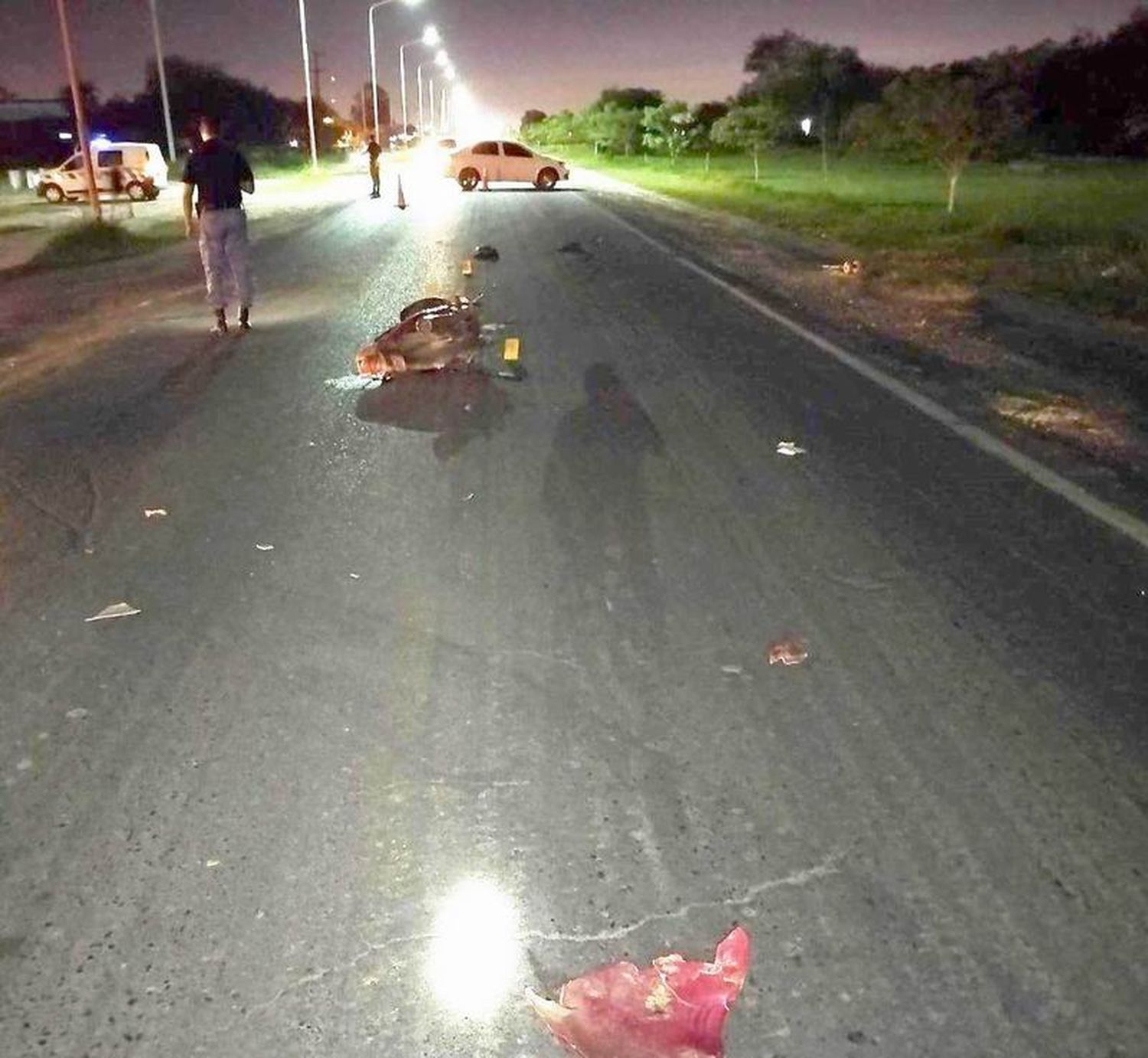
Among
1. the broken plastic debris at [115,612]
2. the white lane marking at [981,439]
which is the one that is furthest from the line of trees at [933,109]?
the broken plastic debris at [115,612]

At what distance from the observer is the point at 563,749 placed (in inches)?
166

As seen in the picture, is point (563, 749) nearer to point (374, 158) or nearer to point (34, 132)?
point (374, 158)

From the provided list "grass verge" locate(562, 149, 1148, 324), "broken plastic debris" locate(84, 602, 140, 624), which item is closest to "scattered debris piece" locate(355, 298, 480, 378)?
"broken plastic debris" locate(84, 602, 140, 624)

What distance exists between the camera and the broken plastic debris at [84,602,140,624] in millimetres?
5383

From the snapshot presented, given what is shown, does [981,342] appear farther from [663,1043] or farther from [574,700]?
[663,1043]

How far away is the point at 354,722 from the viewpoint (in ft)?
14.4

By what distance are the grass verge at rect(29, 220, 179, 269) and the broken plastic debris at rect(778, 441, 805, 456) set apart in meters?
16.1

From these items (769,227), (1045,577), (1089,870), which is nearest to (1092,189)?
(769,227)

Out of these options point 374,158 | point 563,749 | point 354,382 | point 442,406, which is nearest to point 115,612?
point 563,749

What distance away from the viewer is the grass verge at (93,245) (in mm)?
21469

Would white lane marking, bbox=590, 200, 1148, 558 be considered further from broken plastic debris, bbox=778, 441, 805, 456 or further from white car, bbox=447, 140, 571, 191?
white car, bbox=447, 140, 571, 191

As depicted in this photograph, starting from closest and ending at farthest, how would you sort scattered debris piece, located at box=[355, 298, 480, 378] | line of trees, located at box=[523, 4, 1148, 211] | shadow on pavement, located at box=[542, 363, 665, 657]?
shadow on pavement, located at box=[542, 363, 665, 657]
scattered debris piece, located at box=[355, 298, 480, 378]
line of trees, located at box=[523, 4, 1148, 211]

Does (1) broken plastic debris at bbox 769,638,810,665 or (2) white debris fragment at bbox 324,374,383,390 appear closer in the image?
(1) broken plastic debris at bbox 769,638,810,665

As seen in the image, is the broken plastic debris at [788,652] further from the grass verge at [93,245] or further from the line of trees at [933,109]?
the line of trees at [933,109]
